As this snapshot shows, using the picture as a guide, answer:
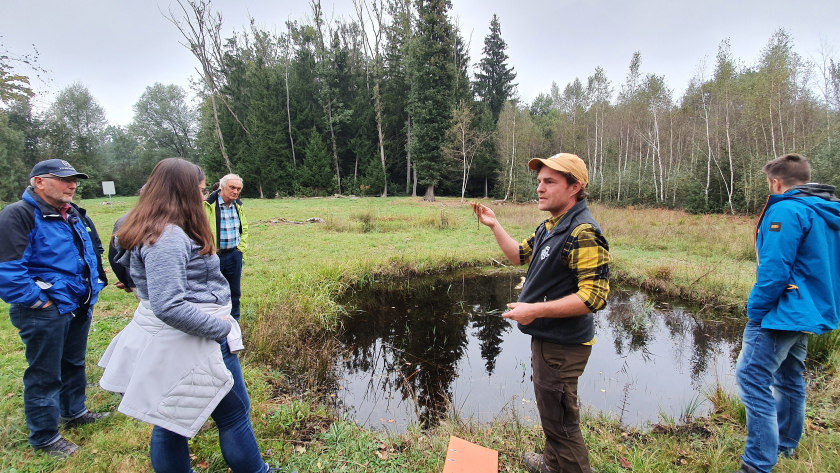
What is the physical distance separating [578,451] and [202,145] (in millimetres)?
45537

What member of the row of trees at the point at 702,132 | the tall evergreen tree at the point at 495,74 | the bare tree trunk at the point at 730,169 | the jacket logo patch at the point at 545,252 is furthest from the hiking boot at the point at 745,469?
the tall evergreen tree at the point at 495,74

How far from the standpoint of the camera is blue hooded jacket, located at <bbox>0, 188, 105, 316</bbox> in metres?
2.16

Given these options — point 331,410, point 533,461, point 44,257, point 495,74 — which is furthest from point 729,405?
point 495,74

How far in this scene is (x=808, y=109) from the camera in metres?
17.9

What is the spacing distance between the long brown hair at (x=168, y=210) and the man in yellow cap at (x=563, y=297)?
163 cm

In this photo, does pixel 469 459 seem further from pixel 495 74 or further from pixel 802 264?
pixel 495 74

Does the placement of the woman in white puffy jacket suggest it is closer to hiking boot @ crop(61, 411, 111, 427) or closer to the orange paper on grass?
the orange paper on grass

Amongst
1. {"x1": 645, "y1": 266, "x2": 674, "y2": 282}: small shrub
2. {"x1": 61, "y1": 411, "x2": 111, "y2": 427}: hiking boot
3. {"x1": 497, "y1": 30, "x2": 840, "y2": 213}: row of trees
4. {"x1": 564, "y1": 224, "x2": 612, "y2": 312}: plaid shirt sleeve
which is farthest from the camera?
{"x1": 497, "y1": 30, "x2": 840, "y2": 213}: row of trees

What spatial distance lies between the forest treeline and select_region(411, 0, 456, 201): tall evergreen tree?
0.35 ft

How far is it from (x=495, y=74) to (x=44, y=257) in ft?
133

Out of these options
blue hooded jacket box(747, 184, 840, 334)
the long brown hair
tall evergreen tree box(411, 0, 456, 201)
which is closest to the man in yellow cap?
blue hooded jacket box(747, 184, 840, 334)

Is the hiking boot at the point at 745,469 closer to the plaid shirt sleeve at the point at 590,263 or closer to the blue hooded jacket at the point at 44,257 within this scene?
the plaid shirt sleeve at the point at 590,263

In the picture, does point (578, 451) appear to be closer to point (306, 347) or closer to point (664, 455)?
point (664, 455)

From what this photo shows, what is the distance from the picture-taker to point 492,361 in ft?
16.2
